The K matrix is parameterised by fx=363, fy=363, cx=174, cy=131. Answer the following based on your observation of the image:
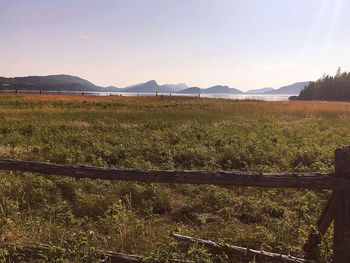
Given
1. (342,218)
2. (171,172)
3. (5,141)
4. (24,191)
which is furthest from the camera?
(5,141)

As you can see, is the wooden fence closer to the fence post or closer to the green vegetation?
the fence post

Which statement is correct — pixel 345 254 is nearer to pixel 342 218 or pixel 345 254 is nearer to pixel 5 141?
pixel 342 218

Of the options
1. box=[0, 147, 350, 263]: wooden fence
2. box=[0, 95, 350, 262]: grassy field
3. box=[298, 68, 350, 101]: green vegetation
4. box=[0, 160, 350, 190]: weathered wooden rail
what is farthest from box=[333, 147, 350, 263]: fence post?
box=[298, 68, 350, 101]: green vegetation

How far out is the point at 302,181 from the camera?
173 inches

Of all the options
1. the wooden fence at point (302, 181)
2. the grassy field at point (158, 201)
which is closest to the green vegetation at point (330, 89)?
the grassy field at point (158, 201)

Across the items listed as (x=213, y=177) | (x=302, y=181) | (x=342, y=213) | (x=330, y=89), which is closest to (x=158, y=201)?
(x=213, y=177)

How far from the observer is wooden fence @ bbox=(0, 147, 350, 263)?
424 cm

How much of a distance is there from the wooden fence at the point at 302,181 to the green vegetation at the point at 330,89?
129 metres

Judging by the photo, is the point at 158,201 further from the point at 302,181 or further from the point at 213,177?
the point at 302,181

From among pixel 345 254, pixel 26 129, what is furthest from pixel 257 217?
pixel 26 129

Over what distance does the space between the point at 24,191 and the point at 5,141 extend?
7649mm

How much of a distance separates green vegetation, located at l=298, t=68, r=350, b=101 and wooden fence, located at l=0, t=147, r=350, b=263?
423ft

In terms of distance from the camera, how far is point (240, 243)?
18.6ft

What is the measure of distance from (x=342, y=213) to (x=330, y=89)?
464 ft
